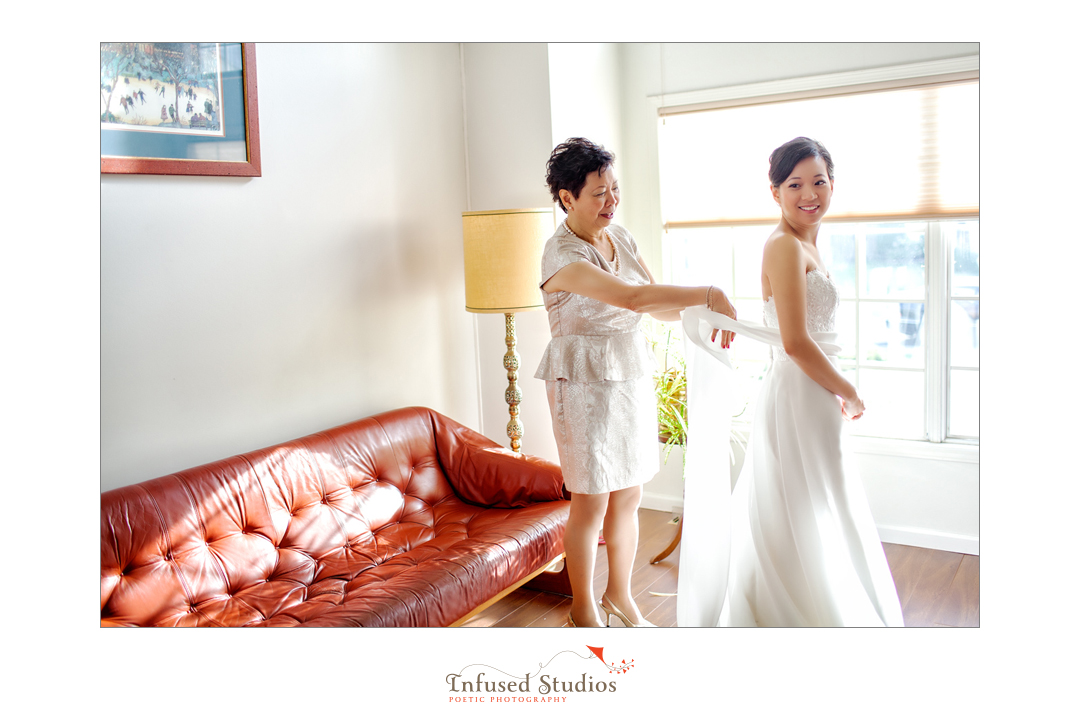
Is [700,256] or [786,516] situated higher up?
[700,256]

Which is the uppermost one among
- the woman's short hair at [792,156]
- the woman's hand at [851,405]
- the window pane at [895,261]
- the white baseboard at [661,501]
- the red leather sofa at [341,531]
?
the woman's short hair at [792,156]

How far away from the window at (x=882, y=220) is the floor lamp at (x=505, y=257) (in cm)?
79

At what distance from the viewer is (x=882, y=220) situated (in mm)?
2689

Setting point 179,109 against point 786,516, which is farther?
point 179,109

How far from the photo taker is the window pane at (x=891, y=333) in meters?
2.62

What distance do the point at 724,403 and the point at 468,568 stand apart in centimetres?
85

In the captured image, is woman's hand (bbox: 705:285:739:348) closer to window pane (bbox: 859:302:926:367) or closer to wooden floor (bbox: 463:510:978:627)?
wooden floor (bbox: 463:510:978:627)

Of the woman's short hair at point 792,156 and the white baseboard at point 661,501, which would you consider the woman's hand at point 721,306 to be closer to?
the woman's short hair at point 792,156

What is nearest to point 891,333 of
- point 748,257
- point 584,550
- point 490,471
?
point 748,257

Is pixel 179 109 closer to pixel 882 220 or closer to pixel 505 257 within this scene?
pixel 505 257

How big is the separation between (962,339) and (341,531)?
2129 mm
